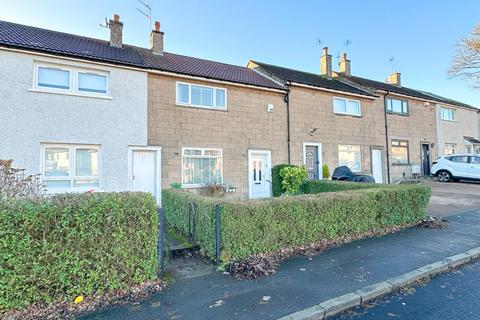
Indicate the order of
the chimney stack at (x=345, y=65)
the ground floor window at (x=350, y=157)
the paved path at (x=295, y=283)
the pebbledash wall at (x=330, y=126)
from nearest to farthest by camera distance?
the paved path at (x=295, y=283)
the pebbledash wall at (x=330, y=126)
the ground floor window at (x=350, y=157)
the chimney stack at (x=345, y=65)

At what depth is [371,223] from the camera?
6379 millimetres

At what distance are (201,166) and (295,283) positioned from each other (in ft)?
24.3

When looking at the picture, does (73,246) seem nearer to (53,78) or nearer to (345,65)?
(53,78)

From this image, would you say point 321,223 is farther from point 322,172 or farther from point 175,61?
point 175,61

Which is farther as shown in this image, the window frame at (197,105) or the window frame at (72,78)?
the window frame at (197,105)

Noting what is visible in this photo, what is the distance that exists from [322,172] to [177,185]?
7.49 meters

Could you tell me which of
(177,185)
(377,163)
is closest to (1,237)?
(177,185)

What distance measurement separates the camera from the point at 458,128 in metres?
21.8

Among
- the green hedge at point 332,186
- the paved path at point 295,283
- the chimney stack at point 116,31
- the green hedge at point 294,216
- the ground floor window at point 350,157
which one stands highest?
the chimney stack at point 116,31

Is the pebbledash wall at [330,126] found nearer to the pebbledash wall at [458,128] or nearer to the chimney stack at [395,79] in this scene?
the pebbledash wall at [458,128]

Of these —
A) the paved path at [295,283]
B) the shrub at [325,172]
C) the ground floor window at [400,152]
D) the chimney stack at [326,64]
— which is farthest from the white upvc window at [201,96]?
the ground floor window at [400,152]

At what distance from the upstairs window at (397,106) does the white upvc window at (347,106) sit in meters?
3.28

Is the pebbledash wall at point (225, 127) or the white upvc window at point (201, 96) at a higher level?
the white upvc window at point (201, 96)

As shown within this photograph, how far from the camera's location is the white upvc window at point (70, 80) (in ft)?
27.2
